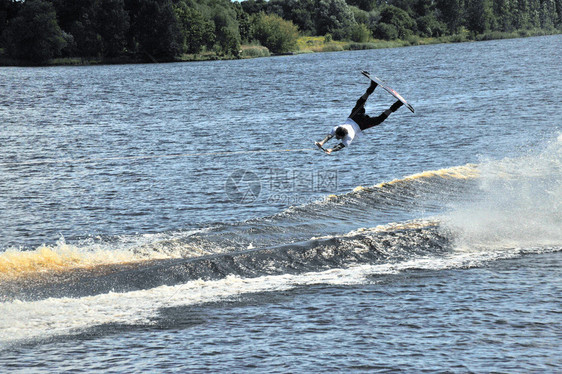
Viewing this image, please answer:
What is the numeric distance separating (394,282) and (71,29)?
134m

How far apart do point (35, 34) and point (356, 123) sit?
127226 mm

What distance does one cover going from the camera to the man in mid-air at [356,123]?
61.9 ft

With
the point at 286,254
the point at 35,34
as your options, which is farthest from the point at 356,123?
the point at 35,34

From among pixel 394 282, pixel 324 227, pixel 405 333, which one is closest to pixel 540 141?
pixel 324 227

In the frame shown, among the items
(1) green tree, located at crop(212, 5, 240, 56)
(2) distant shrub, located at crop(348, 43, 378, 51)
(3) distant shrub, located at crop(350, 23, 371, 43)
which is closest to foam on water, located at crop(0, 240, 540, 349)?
(1) green tree, located at crop(212, 5, 240, 56)

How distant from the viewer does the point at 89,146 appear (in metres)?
39.4

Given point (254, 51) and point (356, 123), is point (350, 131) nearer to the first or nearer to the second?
point (356, 123)

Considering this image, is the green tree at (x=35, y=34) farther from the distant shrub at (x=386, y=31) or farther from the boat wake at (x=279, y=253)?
the boat wake at (x=279, y=253)

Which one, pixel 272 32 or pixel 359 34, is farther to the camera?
pixel 359 34

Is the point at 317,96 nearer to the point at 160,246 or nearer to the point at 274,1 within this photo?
the point at 160,246

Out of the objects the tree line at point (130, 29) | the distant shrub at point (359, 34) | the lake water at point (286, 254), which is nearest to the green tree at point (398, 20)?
the distant shrub at point (359, 34)

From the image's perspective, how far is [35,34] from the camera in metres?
134

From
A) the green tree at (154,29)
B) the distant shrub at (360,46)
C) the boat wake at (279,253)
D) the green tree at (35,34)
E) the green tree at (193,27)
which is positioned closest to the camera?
the boat wake at (279,253)

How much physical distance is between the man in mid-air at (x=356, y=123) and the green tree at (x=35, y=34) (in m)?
126
